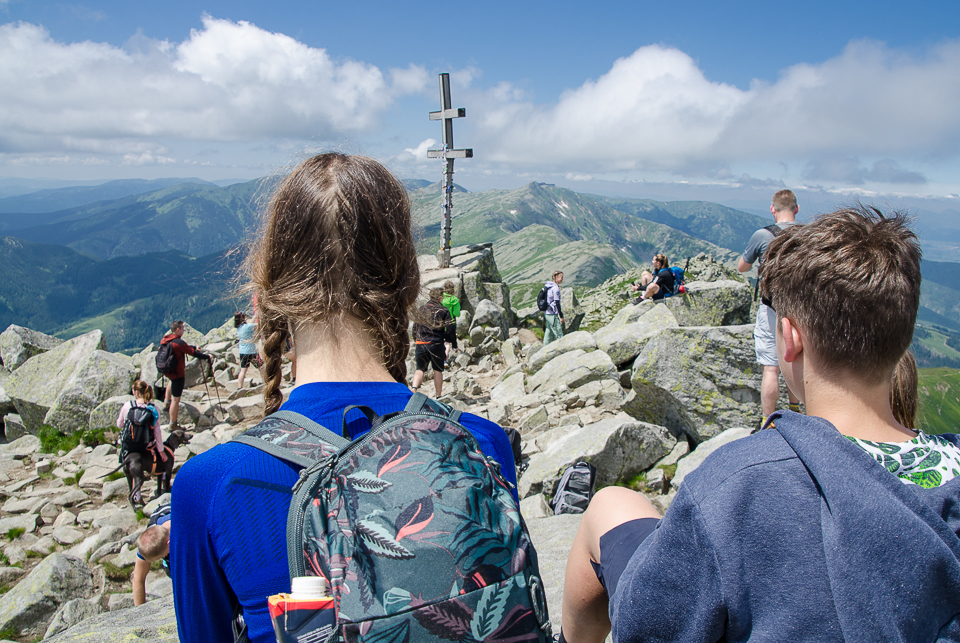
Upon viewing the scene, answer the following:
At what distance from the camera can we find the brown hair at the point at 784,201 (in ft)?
21.8

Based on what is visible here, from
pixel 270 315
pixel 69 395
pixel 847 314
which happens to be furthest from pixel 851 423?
pixel 69 395

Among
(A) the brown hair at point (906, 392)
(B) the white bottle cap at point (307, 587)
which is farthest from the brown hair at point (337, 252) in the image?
(A) the brown hair at point (906, 392)

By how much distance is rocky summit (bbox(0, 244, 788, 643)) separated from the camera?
20.5 feet

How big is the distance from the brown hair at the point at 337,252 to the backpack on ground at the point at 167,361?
38.9 feet

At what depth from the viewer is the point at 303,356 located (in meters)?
1.77

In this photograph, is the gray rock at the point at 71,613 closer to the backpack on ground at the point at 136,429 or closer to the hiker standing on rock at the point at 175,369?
the backpack on ground at the point at 136,429

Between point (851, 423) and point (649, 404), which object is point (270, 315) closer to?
point (851, 423)

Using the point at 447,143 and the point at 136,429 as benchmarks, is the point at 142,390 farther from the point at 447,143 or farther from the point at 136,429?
the point at 447,143

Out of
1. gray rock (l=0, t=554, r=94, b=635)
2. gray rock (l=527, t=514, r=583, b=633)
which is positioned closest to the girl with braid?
gray rock (l=527, t=514, r=583, b=633)

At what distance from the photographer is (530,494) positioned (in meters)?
7.02

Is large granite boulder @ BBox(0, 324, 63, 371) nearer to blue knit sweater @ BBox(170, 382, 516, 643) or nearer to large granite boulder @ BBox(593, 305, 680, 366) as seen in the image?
large granite boulder @ BBox(593, 305, 680, 366)

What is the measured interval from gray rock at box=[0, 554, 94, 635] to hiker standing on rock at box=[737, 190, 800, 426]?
9215 millimetres

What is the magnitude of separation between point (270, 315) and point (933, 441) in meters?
2.41

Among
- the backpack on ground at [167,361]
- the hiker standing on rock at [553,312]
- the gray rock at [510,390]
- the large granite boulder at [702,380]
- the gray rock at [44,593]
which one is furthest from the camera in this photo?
the hiker standing on rock at [553,312]
